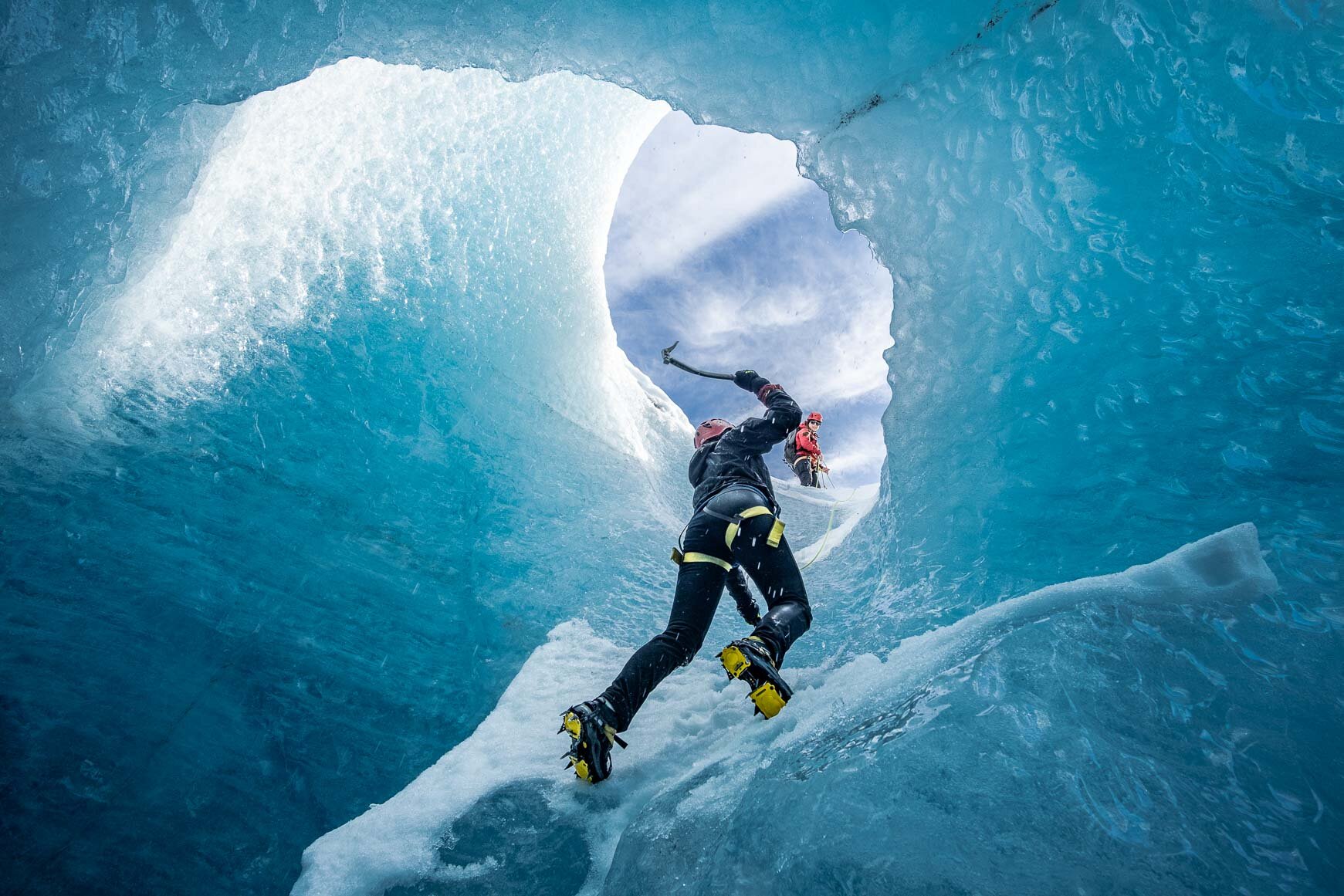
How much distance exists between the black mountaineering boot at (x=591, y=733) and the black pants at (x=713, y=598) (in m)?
0.05

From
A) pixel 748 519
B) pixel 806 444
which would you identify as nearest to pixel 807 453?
pixel 806 444

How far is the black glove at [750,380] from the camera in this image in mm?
4066

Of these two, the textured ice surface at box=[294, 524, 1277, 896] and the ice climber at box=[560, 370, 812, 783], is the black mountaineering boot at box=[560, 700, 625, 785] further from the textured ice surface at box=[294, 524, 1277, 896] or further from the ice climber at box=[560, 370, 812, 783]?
the textured ice surface at box=[294, 524, 1277, 896]

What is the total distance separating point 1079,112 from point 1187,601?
6.56 feet

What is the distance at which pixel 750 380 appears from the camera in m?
4.13

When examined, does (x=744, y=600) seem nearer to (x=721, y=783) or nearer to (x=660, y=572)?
(x=721, y=783)

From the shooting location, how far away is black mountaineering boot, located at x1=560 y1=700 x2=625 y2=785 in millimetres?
2123

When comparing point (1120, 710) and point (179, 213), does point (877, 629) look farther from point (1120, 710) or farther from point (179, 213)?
point (179, 213)

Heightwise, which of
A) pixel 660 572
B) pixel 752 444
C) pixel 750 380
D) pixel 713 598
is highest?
pixel 750 380

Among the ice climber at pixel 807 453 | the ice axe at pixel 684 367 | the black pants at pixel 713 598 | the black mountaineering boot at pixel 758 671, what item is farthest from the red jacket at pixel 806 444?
the black mountaineering boot at pixel 758 671

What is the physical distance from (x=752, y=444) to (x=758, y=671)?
1.71 m

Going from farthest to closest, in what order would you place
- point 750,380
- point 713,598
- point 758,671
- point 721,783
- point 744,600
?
point 750,380 < point 744,600 < point 713,598 < point 758,671 < point 721,783

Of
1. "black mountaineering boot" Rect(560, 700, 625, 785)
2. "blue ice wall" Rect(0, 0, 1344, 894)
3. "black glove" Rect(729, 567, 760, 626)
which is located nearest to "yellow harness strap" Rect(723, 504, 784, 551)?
"black glove" Rect(729, 567, 760, 626)

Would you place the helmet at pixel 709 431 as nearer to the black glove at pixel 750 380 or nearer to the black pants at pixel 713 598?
the black glove at pixel 750 380
